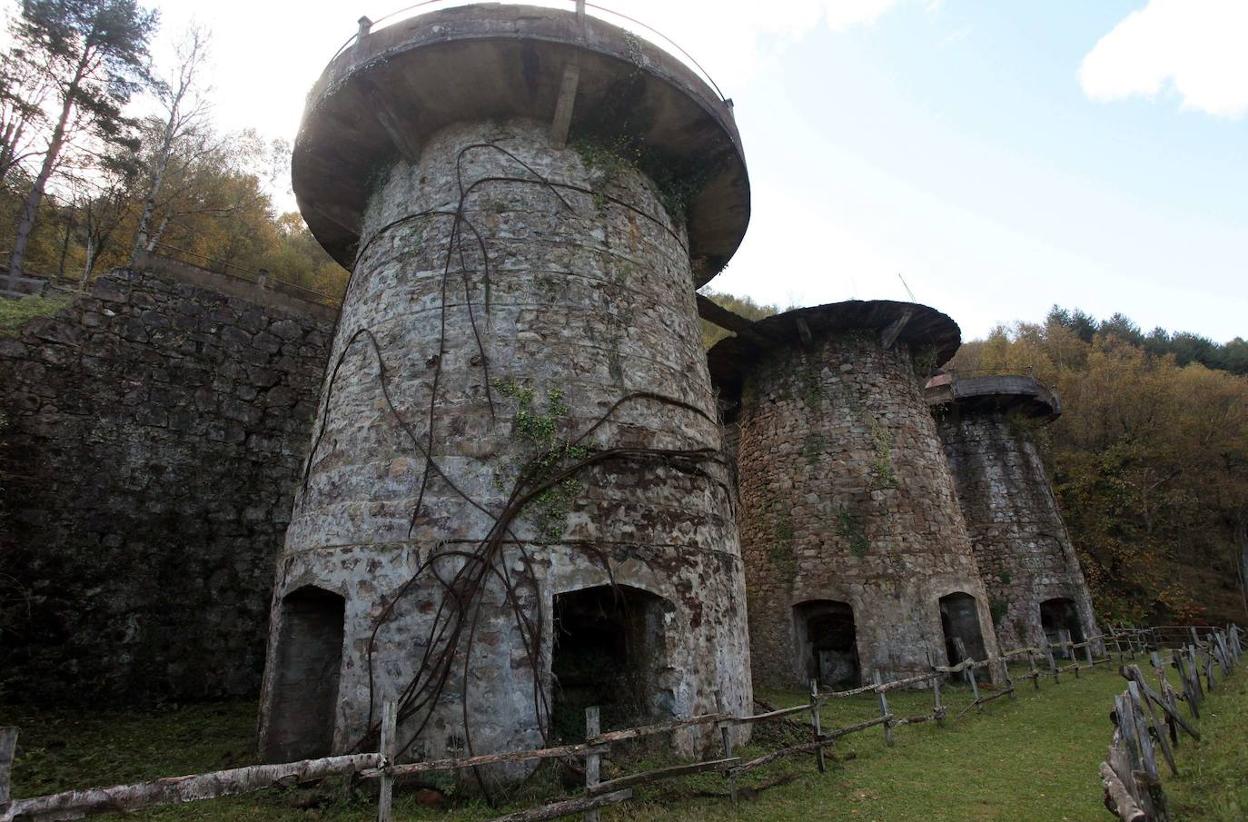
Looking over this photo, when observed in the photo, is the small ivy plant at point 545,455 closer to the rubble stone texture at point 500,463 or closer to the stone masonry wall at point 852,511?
the rubble stone texture at point 500,463

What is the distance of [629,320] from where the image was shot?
7.69m

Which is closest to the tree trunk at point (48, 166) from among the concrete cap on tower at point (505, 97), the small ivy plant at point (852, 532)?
the concrete cap on tower at point (505, 97)

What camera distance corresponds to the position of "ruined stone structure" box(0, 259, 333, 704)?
8.25 metres

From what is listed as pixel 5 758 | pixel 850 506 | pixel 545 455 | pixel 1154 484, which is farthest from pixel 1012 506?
pixel 5 758

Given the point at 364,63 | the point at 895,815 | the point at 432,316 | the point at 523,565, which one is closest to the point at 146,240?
the point at 364,63

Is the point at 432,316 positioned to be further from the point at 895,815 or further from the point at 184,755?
the point at 895,815

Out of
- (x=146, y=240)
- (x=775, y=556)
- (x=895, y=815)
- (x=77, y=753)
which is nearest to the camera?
(x=895, y=815)

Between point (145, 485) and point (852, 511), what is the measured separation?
11871mm

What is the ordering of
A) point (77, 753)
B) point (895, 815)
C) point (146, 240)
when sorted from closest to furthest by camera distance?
point (895, 815), point (77, 753), point (146, 240)

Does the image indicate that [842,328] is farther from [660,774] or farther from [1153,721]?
[660,774]

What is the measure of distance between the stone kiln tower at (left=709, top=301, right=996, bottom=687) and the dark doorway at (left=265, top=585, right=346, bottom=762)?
8964mm

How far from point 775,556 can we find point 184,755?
10.3m

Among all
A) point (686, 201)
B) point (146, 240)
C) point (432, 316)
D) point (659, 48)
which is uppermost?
point (146, 240)

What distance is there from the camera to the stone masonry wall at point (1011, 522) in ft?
58.2
